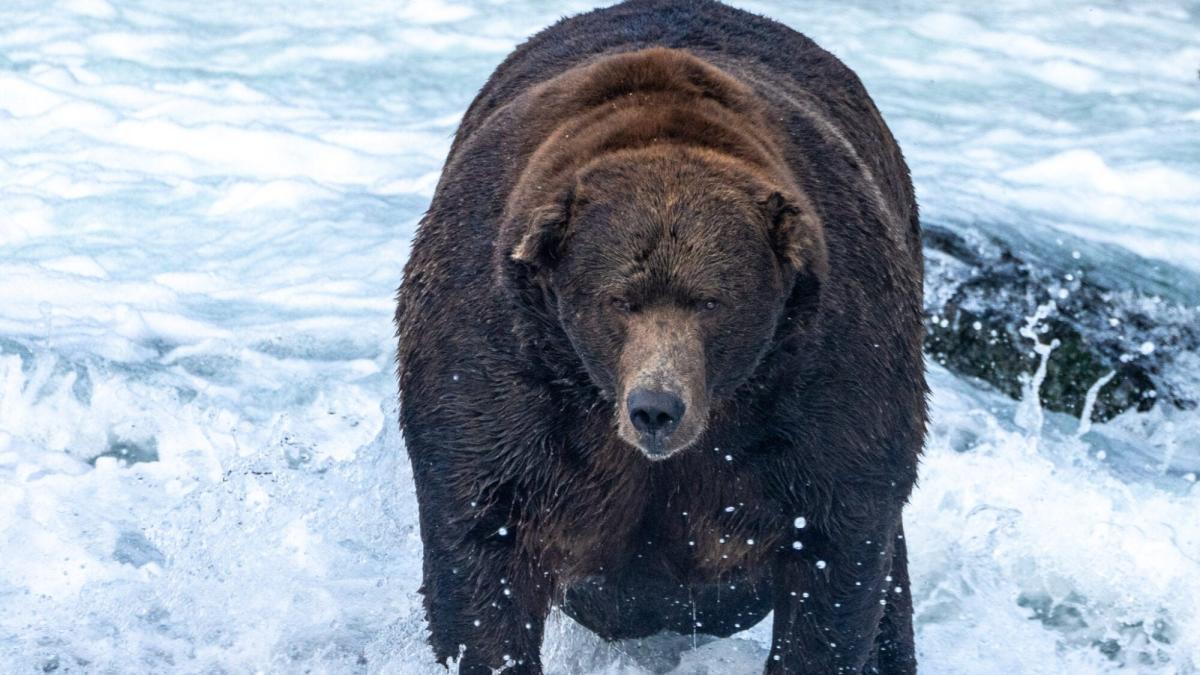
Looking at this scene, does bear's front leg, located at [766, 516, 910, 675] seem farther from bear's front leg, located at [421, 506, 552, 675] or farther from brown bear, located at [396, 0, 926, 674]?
bear's front leg, located at [421, 506, 552, 675]

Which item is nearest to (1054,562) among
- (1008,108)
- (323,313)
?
(323,313)

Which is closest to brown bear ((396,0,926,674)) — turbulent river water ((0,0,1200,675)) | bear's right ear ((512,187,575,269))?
bear's right ear ((512,187,575,269))

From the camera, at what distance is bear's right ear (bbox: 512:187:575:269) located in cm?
381

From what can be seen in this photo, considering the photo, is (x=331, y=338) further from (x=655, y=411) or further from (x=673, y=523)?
(x=655, y=411)

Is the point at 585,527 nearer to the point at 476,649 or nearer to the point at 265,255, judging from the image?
the point at 476,649

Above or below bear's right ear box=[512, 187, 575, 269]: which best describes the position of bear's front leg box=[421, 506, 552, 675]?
below

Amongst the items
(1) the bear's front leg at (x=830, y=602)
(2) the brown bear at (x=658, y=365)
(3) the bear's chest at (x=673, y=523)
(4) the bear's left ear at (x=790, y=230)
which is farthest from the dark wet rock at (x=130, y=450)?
(4) the bear's left ear at (x=790, y=230)

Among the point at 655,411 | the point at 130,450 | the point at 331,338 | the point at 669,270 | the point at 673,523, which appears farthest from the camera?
the point at 331,338

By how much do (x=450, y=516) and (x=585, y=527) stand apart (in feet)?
1.09

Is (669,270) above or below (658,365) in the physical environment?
above

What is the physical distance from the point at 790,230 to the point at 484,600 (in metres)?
1.27

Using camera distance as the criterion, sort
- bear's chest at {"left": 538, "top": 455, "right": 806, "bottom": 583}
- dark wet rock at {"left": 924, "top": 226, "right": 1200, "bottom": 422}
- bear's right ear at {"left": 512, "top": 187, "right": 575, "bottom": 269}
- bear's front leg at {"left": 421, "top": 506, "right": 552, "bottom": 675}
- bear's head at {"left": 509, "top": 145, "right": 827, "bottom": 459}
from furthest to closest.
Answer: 1. dark wet rock at {"left": 924, "top": 226, "right": 1200, "bottom": 422}
2. bear's front leg at {"left": 421, "top": 506, "right": 552, "bottom": 675}
3. bear's chest at {"left": 538, "top": 455, "right": 806, "bottom": 583}
4. bear's right ear at {"left": 512, "top": 187, "right": 575, "bottom": 269}
5. bear's head at {"left": 509, "top": 145, "right": 827, "bottom": 459}

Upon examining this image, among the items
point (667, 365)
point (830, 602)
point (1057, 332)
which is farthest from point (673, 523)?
point (1057, 332)

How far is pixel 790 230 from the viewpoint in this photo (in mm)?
3842
